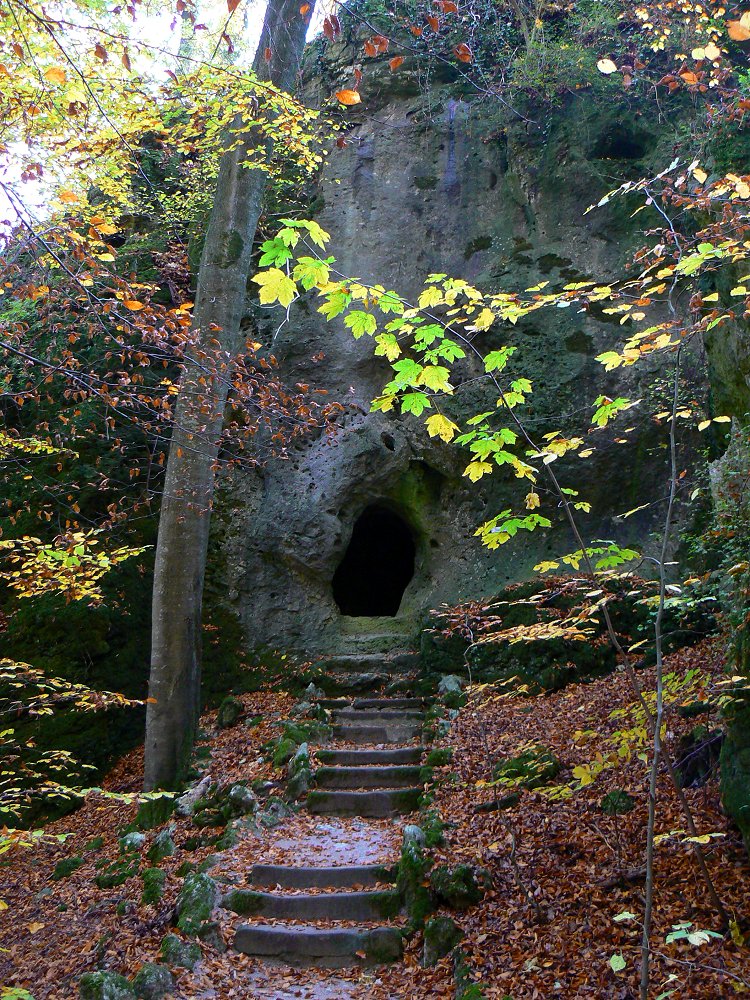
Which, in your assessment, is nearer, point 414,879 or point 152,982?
point 152,982

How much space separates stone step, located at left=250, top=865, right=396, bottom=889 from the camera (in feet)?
19.0

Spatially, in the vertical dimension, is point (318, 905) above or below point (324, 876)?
below

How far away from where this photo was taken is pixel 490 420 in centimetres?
1161

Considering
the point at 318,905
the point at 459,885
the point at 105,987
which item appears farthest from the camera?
the point at 318,905

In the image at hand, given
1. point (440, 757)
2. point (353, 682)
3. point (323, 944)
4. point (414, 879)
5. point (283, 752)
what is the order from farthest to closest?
point (353, 682) → point (283, 752) → point (440, 757) → point (414, 879) → point (323, 944)

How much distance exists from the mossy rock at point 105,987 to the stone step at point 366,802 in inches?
123

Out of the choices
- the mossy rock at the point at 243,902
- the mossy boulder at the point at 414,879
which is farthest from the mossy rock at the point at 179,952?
the mossy boulder at the point at 414,879

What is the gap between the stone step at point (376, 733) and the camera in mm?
8727

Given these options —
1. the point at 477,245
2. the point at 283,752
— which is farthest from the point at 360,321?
the point at 477,245

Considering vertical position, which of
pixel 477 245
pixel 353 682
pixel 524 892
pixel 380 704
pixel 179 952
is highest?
pixel 477 245

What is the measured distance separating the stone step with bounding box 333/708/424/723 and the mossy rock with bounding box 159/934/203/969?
4.45 m

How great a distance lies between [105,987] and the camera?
13.8ft

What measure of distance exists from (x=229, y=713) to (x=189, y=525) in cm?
304

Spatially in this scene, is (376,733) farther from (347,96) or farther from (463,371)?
(347,96)
